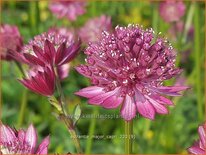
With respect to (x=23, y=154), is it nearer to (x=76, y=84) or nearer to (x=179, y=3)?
(x=179, y=3)

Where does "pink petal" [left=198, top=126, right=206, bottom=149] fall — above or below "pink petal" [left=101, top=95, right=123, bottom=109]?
below

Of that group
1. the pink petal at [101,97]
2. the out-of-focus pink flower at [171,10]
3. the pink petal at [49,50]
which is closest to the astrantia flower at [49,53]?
the pink petal at [49,50]

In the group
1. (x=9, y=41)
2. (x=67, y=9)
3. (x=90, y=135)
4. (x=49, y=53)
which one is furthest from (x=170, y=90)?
(x=67, y=9)

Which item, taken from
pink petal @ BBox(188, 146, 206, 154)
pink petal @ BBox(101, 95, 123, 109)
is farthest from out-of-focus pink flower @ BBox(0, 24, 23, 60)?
pink petal @ BBox(188, 146, 206, 154)

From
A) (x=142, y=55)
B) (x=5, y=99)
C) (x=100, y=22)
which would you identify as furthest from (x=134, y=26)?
(x=5, y=99)

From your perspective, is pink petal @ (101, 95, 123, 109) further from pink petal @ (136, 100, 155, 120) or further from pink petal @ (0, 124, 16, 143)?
pink petal @ (0, 124, 16, 143)

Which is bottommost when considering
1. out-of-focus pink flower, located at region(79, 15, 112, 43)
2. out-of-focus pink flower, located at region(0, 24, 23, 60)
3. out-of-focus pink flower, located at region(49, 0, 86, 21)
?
out-of-focus pink flower, located at region(0, 24, 23, 60)
